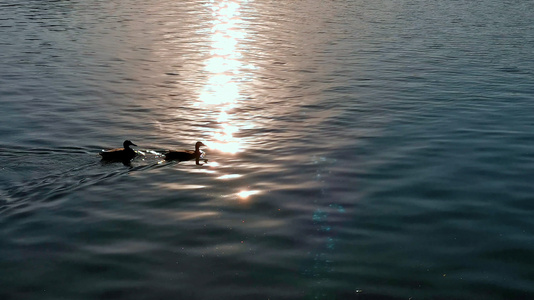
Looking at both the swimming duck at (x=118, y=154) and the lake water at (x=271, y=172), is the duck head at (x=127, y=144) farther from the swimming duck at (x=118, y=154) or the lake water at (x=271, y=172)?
the lake water at (x=271, y=172)

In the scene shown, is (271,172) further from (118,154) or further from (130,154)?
(118,154)

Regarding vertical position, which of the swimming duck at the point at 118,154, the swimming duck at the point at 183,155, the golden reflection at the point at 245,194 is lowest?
the golden reflection at the point at 245,194

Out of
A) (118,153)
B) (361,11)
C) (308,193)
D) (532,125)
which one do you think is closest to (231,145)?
(118,153)

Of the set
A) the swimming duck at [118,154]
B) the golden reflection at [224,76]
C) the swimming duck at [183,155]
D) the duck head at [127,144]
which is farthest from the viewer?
the golden reflection at [224,76]

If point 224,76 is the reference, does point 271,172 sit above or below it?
below

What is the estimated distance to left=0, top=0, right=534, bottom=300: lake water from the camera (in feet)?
33.6

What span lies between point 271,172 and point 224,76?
13263 mm

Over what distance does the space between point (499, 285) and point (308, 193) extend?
4829 millimetres

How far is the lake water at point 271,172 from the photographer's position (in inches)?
403

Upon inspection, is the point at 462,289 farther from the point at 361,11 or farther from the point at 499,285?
the point at 361,11

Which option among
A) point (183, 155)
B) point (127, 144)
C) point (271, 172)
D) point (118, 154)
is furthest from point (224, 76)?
point (271, 172)

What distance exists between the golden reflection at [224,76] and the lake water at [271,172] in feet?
0.43

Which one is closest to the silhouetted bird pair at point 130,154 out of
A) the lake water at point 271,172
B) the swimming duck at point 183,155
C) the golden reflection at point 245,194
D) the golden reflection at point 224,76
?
the swimming duck at point 183,155

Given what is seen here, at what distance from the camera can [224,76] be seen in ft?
91.1
